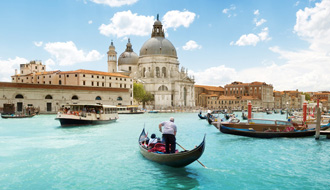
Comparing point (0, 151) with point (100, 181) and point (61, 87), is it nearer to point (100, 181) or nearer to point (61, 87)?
point (100, 181)

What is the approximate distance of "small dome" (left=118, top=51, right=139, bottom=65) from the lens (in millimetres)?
88000

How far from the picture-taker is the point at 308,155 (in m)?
14.2

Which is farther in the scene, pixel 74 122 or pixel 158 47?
pixel 158 47

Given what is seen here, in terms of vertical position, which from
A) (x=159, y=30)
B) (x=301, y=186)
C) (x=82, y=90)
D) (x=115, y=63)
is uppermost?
(x=159, y=30)

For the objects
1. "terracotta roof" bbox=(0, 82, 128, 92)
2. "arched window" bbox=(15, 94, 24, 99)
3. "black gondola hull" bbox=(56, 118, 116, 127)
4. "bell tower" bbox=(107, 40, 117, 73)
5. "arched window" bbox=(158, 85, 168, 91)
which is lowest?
"black gondola hull" bbox=(56, 118, 116, 127)

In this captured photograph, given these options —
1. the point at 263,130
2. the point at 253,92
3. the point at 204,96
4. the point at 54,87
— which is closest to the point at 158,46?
the point at 204,96

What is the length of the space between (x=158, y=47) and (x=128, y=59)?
445 inches

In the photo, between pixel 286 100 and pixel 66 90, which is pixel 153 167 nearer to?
pixel 66 90

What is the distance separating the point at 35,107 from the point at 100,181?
1582 inches

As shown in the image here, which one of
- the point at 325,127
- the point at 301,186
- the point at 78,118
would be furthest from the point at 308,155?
the point at 78,118

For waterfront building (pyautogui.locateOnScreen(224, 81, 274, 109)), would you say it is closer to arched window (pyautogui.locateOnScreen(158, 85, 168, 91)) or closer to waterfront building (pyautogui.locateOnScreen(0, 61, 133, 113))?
arched window (pyautogui.locateOnScreen(158, 85, 168, 91))

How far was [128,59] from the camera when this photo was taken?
88.1 m

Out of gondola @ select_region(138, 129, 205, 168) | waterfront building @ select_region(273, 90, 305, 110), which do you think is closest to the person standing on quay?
gondola @ select_region(138, 129, 205, 168)

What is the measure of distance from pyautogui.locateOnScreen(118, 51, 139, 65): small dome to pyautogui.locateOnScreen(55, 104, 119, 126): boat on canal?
57242 mm
